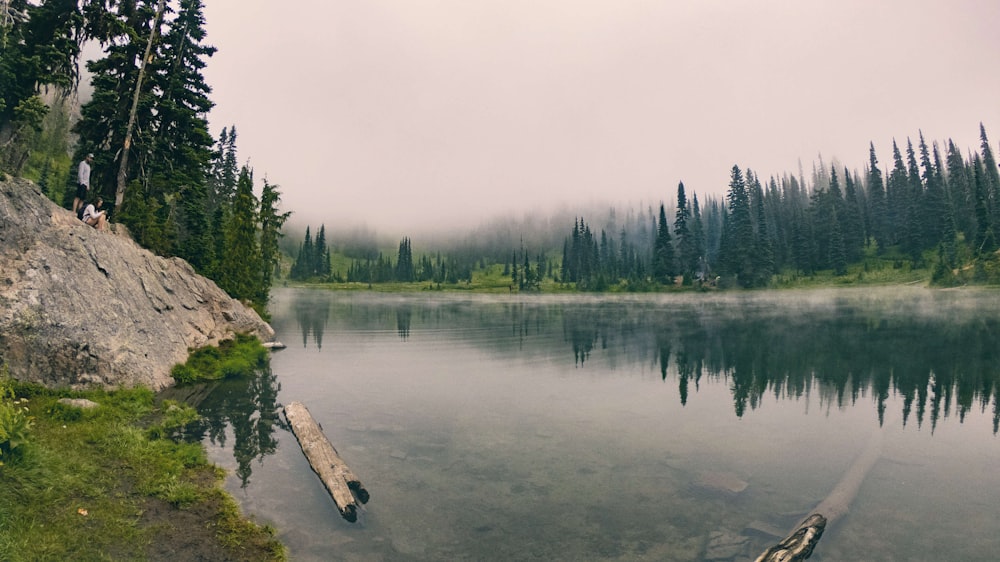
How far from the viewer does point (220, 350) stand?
3158cm

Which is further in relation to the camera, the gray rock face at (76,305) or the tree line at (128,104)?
the tree line at (128,104)

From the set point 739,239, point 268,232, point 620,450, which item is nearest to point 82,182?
point 620,450

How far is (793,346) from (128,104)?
5992 centimetres

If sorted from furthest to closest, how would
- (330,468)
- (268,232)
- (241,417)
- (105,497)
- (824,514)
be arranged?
(268,232) < (241,417) < (330,468) < (824,514) < (105,497)

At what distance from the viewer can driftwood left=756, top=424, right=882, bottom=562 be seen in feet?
36.1

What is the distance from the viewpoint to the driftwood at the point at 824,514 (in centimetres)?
1102

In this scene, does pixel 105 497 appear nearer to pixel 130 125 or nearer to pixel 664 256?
pixel 130 125

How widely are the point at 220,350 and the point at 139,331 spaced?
317 inches

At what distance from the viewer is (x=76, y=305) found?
2019cm

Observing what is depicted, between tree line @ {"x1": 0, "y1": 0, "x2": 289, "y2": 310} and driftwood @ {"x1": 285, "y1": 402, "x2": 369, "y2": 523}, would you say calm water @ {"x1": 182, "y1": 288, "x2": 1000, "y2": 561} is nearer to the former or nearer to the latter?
driftwood @ {"x1": 285, "y1": 402, "x2": 369, "y2": 523}

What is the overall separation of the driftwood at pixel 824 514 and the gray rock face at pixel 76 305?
24.1 m

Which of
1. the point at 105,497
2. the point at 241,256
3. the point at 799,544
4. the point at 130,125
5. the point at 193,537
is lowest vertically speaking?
the point at 799,544

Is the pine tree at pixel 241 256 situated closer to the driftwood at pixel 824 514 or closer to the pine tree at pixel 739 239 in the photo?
the driftwood at pixel 824 514

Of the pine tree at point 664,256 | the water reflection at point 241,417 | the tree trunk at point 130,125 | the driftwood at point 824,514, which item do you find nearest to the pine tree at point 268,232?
the tree trunk at point 130,125
